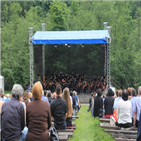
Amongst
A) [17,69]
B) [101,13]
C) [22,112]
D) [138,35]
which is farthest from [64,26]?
[22,112]

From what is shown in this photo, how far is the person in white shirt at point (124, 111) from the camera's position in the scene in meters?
5.57

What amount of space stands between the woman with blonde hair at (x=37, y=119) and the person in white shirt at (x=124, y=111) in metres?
2.32

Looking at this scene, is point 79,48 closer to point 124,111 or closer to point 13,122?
point 124,111

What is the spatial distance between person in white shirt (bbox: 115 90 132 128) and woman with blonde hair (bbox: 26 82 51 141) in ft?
7.63

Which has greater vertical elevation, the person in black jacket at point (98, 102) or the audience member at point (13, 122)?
the audience member at point (13, 122)

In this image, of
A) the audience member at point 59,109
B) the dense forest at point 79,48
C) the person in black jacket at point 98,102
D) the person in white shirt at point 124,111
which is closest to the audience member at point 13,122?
the audience member at point 59,109

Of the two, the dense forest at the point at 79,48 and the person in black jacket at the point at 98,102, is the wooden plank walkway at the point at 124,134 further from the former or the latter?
the dense forest at the point at 79,48

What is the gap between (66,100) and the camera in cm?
579

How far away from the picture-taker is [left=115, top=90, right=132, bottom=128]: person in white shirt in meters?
5.57

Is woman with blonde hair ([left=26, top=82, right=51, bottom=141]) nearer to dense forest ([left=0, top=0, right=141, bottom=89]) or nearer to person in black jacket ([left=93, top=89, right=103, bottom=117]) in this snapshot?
person in black jacket ([left=93, top=89, right=103, bottom=117])

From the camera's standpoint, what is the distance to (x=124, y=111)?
18.4 ft

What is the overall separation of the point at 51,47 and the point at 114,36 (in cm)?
954

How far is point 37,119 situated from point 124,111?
250 centimetres

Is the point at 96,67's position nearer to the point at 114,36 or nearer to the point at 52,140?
the point at 114,36
